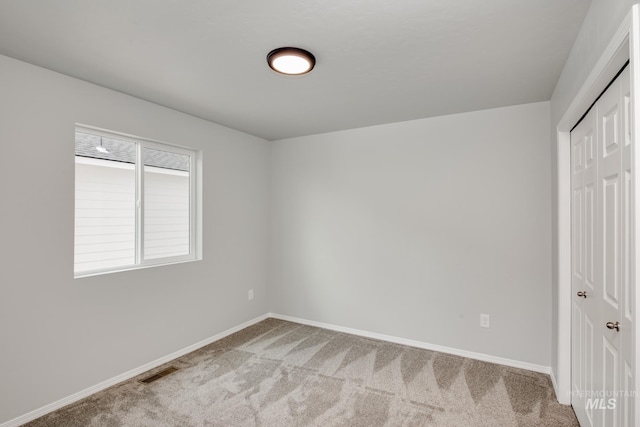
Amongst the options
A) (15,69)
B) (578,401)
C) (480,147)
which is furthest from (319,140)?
(578,401)

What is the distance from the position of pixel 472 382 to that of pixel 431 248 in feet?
4.25

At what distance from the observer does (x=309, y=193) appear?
4332 mm

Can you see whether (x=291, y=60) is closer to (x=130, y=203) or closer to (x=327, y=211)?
(x=130, y=203)

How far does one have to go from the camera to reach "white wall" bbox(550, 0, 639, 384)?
4.42ft

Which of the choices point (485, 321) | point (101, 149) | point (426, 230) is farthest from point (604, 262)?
point (101, 149)

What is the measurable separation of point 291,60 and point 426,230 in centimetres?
227

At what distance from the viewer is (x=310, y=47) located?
2074 mm

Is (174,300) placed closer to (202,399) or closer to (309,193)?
(202,399)

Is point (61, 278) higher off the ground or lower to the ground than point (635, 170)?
lower

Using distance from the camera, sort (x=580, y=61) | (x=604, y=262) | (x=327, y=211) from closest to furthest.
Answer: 1. (x=604, y=262)
2. (x=580, y=61)
3. (x=327, y=211)

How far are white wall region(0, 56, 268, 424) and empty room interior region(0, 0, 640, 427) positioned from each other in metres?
0.01

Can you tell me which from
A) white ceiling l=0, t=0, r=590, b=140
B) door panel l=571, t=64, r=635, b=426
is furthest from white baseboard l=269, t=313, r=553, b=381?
white ceiling l=0, t=0, r=590, b=140

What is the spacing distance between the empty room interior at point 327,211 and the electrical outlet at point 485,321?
2.3 inches

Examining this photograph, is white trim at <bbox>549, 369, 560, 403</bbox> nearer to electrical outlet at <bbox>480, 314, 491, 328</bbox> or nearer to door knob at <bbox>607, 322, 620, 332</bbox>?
electrical outlet at <bbox>480, 314, 491, 328</bbox>
